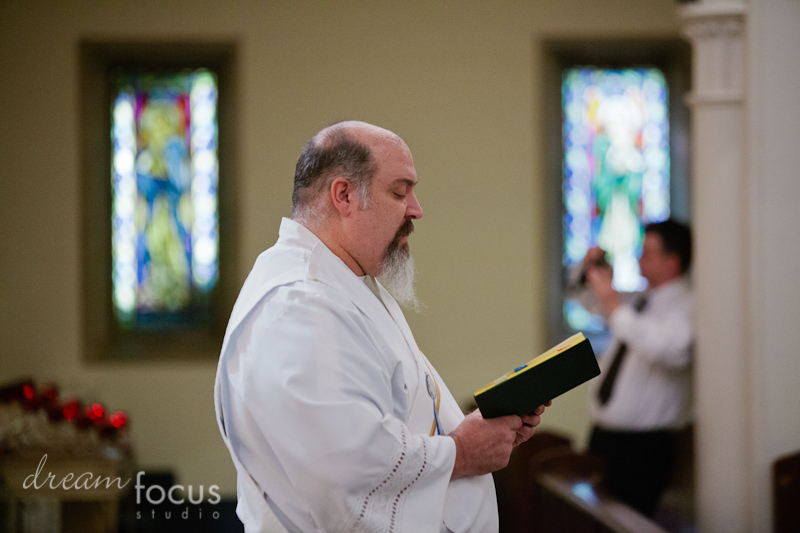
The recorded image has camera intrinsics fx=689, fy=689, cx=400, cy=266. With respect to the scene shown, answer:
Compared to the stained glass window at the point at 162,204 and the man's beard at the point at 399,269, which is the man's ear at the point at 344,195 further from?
the stained glass window at the point at 162,204

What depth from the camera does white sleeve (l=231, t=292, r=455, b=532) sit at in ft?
4.39

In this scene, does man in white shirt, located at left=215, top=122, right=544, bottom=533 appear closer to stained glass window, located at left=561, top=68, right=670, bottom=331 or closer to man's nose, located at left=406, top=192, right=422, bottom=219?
man's nose, located at left=406, top=192, right=422, bottom=219

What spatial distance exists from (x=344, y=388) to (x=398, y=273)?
510 mm

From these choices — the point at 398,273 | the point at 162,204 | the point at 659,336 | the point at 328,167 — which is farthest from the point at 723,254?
the point at 162,204

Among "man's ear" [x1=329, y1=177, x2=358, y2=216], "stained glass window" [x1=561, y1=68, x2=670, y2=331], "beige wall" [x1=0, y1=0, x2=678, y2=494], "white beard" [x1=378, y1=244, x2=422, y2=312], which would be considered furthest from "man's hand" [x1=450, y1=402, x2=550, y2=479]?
"stained glass window" [x1=561, y1=68, x2=670, y2=331]

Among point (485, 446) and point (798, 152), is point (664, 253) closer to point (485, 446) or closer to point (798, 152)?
point (798, 152)

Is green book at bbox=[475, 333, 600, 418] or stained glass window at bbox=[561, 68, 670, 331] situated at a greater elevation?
stained glass window at bbox=[561, 68, 670, 331]

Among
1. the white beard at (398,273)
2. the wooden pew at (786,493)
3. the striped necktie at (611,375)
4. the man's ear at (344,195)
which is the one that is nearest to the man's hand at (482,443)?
the white beard at (398,273)

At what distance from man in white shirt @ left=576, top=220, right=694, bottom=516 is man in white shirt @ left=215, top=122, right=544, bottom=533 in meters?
2.10

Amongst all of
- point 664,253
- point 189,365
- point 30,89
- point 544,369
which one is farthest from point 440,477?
point 30,89

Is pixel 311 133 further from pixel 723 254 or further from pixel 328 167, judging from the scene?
pixel 328 167

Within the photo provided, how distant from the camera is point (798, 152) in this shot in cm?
311

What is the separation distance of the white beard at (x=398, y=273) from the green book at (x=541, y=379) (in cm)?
43

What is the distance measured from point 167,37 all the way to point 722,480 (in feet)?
14.3
